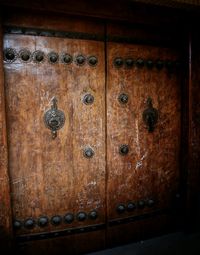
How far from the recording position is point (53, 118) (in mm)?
1450

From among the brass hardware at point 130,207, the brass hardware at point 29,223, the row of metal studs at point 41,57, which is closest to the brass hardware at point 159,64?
the row of metal studs at point 41,57

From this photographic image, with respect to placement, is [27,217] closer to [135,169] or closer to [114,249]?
[114,249]

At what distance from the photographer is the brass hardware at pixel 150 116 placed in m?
1.68

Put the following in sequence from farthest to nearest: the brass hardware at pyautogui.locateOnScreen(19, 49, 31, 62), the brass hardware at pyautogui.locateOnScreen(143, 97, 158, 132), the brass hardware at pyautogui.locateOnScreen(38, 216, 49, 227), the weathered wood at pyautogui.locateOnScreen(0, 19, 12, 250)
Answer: the brass hardware at pyautogui.locateOnScreen(143, 97, 158, 132)
the brass hardware at pyautogui.locateOnScreen(38, 216, 49, 227)
the brass hardware at pyautogui.locateOnScreen(19, 49, 31, 62)
the weathered wood at pyautogui.locateOnScreen(0, 19, 12, 250)

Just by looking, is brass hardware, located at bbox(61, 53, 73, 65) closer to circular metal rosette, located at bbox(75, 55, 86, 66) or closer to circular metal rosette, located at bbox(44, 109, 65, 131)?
circular metal rosette, located at bbox(75, 55, 86, 66)

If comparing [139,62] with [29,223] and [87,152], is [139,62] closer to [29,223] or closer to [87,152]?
[87,152]

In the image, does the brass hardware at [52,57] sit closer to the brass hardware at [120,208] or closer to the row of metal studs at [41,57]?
the row of metal studs at [41,57]

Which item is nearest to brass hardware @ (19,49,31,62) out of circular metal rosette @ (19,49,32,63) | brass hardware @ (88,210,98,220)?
circular metal rosette @ (19,49,32,63)

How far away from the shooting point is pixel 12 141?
4.58 ft

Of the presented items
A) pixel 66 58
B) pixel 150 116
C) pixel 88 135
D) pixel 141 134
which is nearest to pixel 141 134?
pixel 141 134

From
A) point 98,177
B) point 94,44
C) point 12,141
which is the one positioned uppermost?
point 94,44

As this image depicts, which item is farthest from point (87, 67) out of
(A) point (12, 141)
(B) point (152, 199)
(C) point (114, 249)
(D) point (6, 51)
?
(C) point (114, 249)

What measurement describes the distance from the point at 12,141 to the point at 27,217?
0.50 metres

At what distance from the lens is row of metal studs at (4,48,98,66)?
1.35 m
